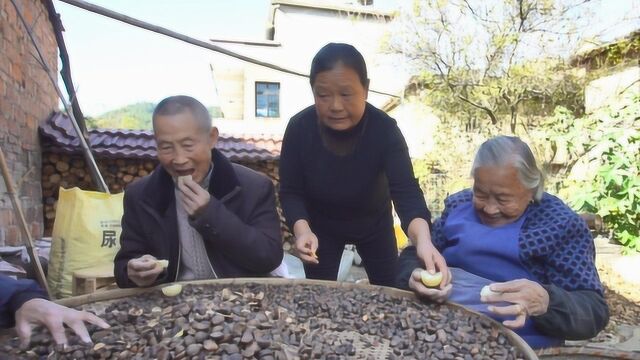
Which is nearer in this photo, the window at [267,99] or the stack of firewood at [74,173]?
the stack of firewood at [74,173]

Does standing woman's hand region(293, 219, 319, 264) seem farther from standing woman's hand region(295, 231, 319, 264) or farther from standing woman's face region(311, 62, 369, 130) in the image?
standing woman's face region(311, 62, 369, 130)

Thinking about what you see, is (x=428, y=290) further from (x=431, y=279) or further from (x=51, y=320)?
(x=51, y=320)

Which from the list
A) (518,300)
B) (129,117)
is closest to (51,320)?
(518,300)

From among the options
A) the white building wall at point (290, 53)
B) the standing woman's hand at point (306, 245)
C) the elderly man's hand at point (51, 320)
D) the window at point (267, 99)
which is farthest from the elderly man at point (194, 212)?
the window at point (267, 99)

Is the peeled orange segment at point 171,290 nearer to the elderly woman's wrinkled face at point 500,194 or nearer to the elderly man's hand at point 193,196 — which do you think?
the elderly man's hand at point 193,196

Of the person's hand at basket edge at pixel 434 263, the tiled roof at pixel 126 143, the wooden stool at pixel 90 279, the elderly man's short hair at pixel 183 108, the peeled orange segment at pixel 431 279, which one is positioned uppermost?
the elderly man's short hair at pixel 183 108

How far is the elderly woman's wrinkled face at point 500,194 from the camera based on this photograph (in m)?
1.51

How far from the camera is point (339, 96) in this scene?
5.91 ft

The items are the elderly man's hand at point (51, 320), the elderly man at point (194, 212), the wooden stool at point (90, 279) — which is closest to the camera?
the elderly man's hand at point (51, 320)

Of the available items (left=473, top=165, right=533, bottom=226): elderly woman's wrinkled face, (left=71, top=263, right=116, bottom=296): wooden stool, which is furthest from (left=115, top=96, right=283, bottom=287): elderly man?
(left=71, top=263, right=116, bottom=296): wooden stool

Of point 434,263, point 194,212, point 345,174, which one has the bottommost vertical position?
point 434,263

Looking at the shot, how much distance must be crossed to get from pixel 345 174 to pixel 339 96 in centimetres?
34

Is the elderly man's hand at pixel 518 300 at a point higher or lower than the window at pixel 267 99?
lower

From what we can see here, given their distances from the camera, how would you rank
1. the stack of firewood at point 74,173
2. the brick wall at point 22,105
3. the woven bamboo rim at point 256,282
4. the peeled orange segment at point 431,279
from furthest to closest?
1. the stack of firewood at point 74,173
2. the brick wall at point 22,105
3. the peeled orange segment at point 431,279
4. the woven bamboo rim at point 256,282
